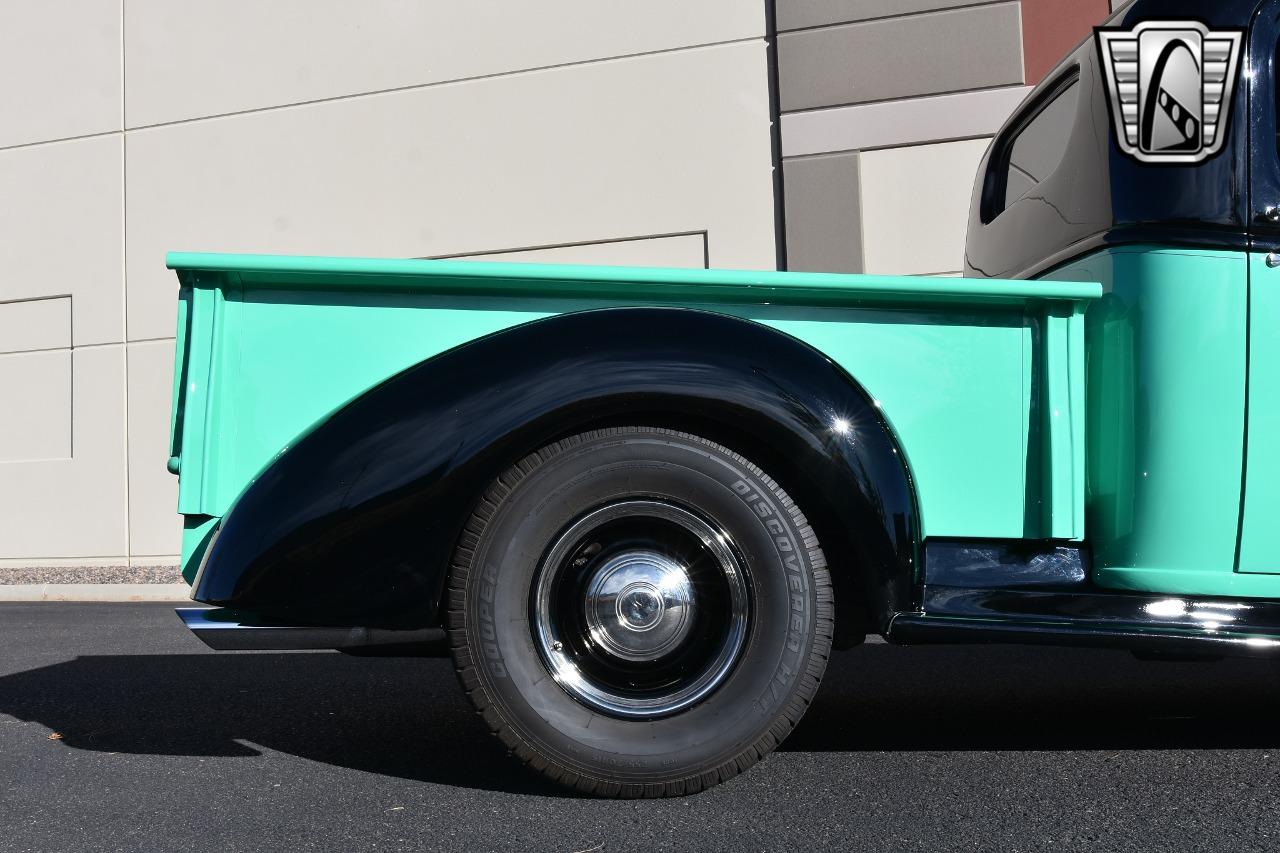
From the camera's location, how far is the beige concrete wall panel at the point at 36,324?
10555mm

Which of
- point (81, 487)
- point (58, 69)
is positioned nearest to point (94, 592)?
point (81, 487)

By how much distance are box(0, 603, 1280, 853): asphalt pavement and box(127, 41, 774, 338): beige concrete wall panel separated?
604cm

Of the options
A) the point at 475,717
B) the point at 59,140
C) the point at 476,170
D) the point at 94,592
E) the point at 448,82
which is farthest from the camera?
the point at 59,140

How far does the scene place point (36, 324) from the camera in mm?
10617

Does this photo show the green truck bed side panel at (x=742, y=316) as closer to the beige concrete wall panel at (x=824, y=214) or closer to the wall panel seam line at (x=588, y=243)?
the beige concrete wall panel at (x=824, y=214)

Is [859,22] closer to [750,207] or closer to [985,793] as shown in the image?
[750,207]

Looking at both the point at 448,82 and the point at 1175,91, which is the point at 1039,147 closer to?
the point at 1175,91

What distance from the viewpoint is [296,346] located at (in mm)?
2355

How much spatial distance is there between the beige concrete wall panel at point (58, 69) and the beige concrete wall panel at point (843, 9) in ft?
21.3

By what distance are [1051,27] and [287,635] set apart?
8.17m

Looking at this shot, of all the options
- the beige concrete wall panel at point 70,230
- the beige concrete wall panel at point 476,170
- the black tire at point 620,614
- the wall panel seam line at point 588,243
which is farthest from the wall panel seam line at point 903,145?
the black tire at point 620,614

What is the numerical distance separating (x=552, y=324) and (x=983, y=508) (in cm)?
103

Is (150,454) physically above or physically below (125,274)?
below

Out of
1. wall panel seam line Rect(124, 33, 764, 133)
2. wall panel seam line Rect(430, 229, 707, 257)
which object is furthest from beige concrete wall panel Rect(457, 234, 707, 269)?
wall panel seam line Rect(124, 33, 764, 133)
